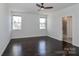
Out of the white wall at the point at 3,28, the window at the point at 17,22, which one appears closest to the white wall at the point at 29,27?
the window at the point at 17,22

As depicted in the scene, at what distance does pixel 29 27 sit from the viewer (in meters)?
8.51

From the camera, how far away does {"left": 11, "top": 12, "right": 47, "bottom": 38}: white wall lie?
315 inches

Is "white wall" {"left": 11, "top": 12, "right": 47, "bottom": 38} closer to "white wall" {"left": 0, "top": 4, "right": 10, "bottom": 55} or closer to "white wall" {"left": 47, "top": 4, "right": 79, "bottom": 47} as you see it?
"white wall" {"left": 47, "top": 4, "right": 79, "bottom": 47}

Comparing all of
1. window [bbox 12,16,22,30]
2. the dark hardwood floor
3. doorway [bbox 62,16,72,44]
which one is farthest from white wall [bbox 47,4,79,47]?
window [bbox 12,16,22,30]

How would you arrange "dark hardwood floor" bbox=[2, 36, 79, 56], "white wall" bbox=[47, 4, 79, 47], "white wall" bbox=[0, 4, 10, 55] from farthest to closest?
"white wall" bbox=[47, 4, 79, 47]
"dark hardwood floor" bbox=[2, 36, 79, 56]
"white wall" bbox=[0, 4, 10, 55]

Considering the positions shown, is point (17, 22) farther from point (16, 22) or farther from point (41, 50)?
point (41, 50)

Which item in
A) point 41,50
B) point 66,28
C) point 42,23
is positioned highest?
point 42,23

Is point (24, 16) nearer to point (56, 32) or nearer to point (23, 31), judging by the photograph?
point (23, 31)

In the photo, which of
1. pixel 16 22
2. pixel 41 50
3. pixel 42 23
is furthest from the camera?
pixel 42 23

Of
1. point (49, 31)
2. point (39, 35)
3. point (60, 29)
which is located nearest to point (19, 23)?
point (39, 35)

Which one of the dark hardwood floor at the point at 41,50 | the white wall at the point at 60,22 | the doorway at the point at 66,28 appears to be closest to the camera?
the dark hardwood floor at the point at 41,50

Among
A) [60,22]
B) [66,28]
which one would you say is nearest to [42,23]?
[60,22]

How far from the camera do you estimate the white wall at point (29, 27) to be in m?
8.01

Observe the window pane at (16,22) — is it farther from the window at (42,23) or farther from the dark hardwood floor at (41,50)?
the dark hardwood floor at (41,50)
